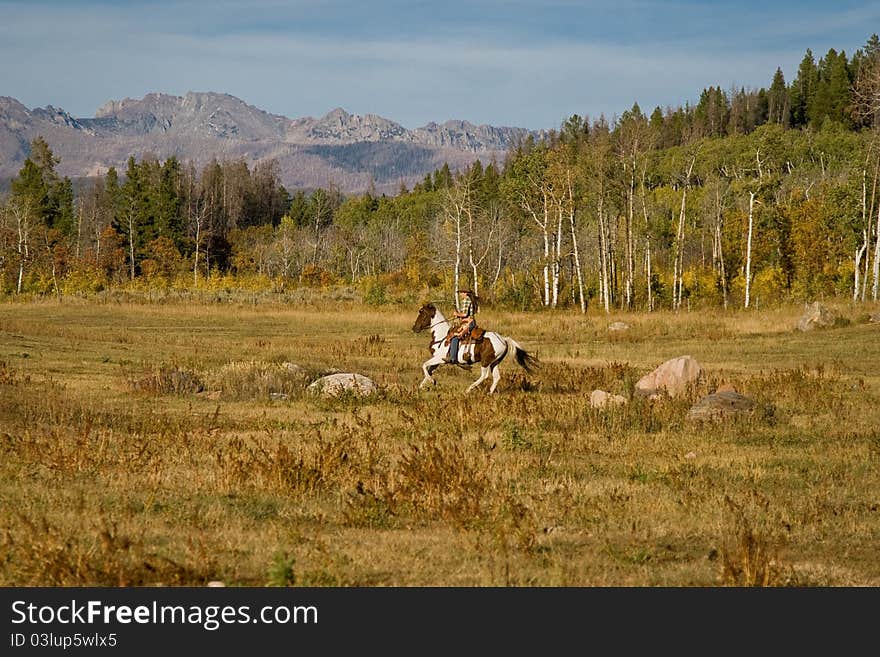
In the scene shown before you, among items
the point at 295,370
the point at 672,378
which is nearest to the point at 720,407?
the point at 672,378

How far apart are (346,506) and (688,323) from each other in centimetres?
3742

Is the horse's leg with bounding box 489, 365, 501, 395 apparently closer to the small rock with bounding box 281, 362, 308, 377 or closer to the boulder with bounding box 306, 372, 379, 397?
the boulder with bounding box 306, 372, 379, 397

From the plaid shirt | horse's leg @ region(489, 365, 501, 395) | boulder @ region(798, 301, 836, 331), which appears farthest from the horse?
boulder @ region(798, 301, 836, 331)

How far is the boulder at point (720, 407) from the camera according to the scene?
18547 millimetres

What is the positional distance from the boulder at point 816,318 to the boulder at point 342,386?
2577 centimetres

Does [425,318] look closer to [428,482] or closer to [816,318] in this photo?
[428,482]

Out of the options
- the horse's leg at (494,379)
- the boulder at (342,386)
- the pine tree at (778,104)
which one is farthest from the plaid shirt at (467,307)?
the pine tree at (778,104)

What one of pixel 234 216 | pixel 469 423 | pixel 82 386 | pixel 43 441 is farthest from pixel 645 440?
pixel 234 216

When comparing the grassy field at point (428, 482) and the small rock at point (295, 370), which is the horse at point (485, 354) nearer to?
the grassy field at point (428, 482)

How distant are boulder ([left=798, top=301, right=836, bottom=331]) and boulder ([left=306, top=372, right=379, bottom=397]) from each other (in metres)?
25.8

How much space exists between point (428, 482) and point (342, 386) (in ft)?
34.3

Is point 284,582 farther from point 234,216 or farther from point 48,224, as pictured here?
point 234,216

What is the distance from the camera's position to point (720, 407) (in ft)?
61.8

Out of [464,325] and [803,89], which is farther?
[803,89]
